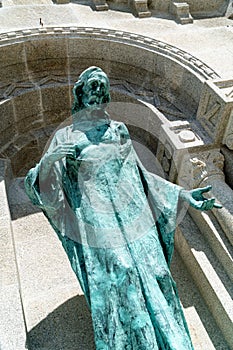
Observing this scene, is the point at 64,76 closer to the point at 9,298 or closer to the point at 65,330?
the point at 9,298

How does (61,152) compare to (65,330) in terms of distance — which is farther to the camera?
(65,330)

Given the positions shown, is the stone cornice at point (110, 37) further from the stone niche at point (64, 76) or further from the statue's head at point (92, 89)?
the statue's head at point (92, 89)

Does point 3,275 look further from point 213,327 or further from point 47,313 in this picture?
point 213,327

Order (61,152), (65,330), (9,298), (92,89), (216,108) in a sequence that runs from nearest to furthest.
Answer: (61,152) < (92,89) < (9,298) < (65,330) < (216,108)

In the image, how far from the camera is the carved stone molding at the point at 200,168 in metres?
6.18

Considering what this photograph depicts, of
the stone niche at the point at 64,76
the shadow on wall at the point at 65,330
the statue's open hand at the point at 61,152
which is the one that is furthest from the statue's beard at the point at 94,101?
the shadow on wall at the point at 65,330

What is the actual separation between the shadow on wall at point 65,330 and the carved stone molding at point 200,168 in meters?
2.31

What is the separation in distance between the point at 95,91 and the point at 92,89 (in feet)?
0.13

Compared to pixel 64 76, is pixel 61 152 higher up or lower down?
higher up

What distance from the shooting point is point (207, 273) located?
5.63 m

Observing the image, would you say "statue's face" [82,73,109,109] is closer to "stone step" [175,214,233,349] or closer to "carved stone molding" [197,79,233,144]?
"carved stone molding" [197,79,233,144]

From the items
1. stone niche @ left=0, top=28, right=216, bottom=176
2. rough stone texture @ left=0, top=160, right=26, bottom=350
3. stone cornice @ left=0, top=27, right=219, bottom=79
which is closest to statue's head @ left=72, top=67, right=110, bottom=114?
rough stone texture @ left=0, top=160, right=26, bottom=350

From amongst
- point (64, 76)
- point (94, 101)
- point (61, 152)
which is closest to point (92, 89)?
point (94, 101)

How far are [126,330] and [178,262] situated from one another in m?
2.19
